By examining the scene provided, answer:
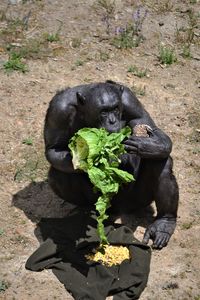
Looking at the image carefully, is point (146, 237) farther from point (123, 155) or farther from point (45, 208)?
point (45, 208)

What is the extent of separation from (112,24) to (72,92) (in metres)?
3.95

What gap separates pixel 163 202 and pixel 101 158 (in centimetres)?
96

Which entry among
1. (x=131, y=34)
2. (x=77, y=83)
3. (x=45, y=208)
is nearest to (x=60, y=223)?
(x=45, y=208)

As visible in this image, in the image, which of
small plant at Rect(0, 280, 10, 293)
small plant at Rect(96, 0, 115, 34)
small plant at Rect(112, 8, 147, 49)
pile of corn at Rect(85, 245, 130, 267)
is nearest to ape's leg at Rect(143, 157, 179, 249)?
pile of corn at Rect(85, 245, 130, 267)

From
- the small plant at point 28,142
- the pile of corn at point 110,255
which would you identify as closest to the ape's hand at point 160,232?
the pile of corn at point 110,255

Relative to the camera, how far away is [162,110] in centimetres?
797

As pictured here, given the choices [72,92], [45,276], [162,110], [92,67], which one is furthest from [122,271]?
[92,67]

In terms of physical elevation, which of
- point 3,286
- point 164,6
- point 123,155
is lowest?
point 3,286

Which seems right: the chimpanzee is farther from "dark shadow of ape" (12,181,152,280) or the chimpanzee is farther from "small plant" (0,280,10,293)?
"small plant" (0,280,10,293)

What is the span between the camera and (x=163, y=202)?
6020mm

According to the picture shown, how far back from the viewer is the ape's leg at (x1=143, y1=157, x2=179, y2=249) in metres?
5.87

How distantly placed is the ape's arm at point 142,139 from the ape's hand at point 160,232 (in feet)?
2.32

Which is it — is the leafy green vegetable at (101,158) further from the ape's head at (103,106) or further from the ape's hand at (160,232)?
the ape's hand at (160,232)

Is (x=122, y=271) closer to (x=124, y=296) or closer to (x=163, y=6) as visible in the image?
(x=124, y=296)
